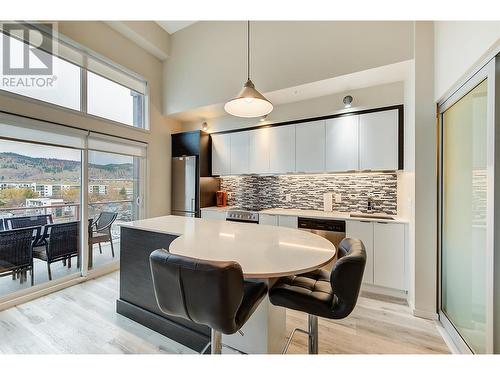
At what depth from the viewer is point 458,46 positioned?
1.79 m

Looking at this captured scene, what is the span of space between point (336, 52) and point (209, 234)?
8.68ft

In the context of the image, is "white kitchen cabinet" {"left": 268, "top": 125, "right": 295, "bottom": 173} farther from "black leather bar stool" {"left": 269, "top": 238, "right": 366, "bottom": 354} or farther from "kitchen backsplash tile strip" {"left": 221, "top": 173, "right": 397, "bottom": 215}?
"black leather bar stool" {"left": 269, "top": 238, "right": 366, "bottom": 354}

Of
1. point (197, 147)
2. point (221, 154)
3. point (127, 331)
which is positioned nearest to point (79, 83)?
point (197, 147)

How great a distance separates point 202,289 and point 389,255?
8.31ft

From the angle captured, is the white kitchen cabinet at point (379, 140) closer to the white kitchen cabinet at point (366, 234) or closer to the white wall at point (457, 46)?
the white wall at point (457, 46)

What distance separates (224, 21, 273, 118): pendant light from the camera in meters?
1.96

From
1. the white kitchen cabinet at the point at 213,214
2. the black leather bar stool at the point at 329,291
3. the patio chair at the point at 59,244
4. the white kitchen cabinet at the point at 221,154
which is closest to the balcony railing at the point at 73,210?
the patio chair at the point at 59,244

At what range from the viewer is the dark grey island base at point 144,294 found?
6.23ft

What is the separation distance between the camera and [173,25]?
404 centimetres

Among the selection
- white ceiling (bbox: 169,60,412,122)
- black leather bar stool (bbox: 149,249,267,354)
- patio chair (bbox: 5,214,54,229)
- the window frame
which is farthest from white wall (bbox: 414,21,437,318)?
patio chair (bbox: 5,214,54,229)

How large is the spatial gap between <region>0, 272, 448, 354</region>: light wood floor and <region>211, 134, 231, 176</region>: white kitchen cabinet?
250 cm

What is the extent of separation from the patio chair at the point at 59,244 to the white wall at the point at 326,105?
275cm

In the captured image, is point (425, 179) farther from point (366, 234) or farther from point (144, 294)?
point (144, 294)
